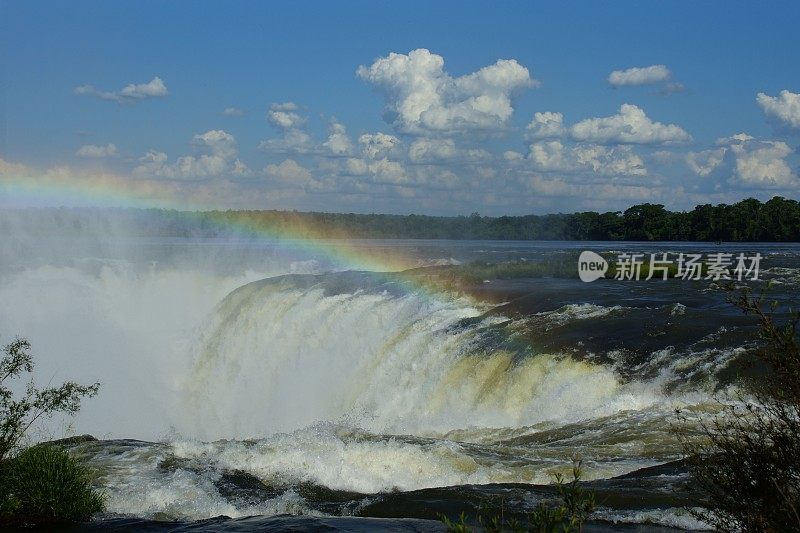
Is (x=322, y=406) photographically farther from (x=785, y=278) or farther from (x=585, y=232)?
(x=585, y=232)

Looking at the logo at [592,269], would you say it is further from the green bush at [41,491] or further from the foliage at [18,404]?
the green bush at [41,491]

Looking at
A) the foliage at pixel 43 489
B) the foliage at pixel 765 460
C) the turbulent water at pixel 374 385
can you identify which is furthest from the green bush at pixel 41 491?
the foliage at pixel 765 460

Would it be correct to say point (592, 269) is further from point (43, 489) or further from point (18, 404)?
point (43, 489)

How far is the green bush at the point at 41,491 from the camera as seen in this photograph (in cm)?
802

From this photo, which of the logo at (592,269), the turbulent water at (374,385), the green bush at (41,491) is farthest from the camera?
the logo at (592,269)

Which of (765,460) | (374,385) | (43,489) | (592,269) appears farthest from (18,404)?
(592,269)

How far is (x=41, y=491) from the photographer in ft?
26.5

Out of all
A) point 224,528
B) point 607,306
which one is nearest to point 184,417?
point 607,306

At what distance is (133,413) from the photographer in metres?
23.3

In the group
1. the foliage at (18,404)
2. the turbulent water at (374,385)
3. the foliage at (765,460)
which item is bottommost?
the turbulent water at (374,385)

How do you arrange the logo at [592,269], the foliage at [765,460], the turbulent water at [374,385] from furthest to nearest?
the logo at [592,269]
the turbulent water at [374,385]
the foliage at [765,460]

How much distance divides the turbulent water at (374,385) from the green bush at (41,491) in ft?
1.40

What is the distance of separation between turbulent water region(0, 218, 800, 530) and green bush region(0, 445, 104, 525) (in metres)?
0.43

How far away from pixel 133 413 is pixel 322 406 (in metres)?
6.76
